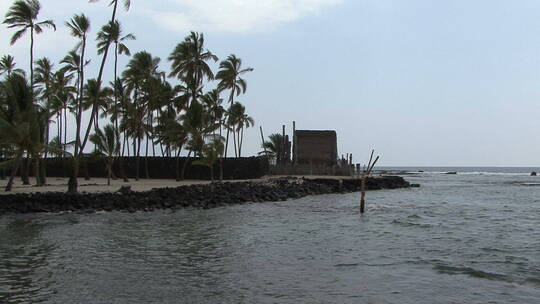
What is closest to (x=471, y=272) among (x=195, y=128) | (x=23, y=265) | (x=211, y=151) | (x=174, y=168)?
(x=23, y=265)

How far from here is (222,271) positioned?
411 inches

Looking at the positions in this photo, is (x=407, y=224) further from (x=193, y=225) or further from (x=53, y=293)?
(x=53, y=293)

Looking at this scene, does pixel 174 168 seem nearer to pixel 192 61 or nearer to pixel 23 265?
pixel 192 61

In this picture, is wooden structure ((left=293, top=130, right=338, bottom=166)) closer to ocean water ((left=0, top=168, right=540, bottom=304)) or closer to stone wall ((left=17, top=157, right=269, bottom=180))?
stone wall ((left=17, top=157, right=269, bottom=180))

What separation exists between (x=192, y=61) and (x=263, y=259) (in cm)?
2923

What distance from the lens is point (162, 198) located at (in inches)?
938

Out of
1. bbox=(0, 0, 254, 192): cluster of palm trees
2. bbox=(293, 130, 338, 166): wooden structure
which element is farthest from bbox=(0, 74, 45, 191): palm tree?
bbox=(293, 130, 338, 166): wooden structure

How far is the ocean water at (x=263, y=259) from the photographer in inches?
343

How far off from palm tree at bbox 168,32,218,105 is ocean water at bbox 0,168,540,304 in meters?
20.4

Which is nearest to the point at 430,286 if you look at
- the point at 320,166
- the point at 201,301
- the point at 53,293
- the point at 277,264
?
the point at 277,264

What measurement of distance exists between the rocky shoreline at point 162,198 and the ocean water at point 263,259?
135 centimetres

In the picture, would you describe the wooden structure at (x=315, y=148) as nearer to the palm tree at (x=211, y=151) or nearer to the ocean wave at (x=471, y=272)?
the palm tree at (x=211, y=151)

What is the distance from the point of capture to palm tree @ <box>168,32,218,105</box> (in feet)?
128

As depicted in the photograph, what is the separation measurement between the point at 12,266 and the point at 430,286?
8.11 metres
